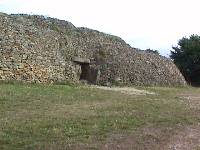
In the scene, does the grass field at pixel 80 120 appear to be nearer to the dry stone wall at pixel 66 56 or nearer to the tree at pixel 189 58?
the dry stone wall at pixel 66 56

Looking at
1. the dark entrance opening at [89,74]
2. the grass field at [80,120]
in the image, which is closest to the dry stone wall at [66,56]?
the dark entrance opening at [89,74]

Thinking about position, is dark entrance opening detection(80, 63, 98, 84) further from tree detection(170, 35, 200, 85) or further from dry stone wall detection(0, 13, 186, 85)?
tree detection(170, 35, 200, 85)

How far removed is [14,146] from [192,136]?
4.75 metres

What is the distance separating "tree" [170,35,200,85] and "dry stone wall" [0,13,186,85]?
5.02 m

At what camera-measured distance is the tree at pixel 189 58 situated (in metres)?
41.4

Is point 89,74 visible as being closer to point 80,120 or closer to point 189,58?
point 189,58

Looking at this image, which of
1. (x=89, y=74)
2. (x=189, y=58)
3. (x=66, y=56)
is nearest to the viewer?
(x=66, y=56)

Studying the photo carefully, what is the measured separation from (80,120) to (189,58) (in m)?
30.5

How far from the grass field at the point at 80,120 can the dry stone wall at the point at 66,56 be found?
4.76m

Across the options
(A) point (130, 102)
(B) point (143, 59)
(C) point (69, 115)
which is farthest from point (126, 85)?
(C) point (69, 115)

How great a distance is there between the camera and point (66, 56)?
2861 centimetres

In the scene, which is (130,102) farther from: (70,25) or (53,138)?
(70,25)

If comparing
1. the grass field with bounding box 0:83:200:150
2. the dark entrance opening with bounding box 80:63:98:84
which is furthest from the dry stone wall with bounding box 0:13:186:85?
the grass field with bounding box 0:83:200:150

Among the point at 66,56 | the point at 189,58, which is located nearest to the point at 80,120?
the point at 66,56
